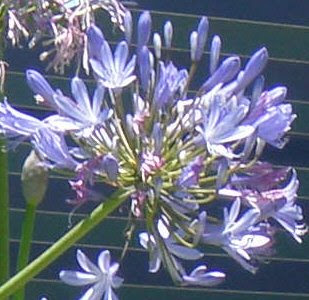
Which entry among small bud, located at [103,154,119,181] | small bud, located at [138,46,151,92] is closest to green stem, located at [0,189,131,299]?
small bud, located at [103,154,119,181]

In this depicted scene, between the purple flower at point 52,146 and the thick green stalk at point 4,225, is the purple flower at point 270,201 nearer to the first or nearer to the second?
the purple flower at point 52,146

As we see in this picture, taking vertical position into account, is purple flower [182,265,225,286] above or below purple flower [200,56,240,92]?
below

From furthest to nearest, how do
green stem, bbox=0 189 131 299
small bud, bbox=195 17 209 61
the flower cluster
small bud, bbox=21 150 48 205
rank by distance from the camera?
the flower cluster < small bud, bbox=21 150 48 205 < small bud, bbox=195 17 209 61 < green stem, bbox=0 189 131 299

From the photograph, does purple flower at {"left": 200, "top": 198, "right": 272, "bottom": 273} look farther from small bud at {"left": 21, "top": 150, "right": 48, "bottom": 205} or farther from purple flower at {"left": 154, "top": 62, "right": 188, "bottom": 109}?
small bud at {"left": 21, "top": 150, "right": 48, "bottom": 205}

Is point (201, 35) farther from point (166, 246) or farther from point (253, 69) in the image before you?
point (166, 246)

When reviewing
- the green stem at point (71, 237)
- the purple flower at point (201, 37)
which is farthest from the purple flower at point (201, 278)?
the purple flower at point (201, 37)

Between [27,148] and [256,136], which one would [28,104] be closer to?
[27,148]

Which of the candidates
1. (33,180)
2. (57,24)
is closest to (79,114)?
(33,180)

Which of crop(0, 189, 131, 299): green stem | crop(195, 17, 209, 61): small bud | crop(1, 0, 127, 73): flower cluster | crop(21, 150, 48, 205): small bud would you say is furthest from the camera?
crop(1, 0, 127, 73): flower cluster
